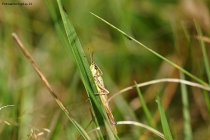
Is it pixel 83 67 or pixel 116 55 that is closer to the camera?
pixel 83 67

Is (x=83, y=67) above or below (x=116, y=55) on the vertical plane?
above

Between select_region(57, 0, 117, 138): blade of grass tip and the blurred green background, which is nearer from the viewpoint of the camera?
select_region(57, 0, 117, 138): blade of grass tip

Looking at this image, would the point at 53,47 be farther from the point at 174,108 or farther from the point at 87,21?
the point at 174,108

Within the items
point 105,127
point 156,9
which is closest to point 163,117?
point 105,127
